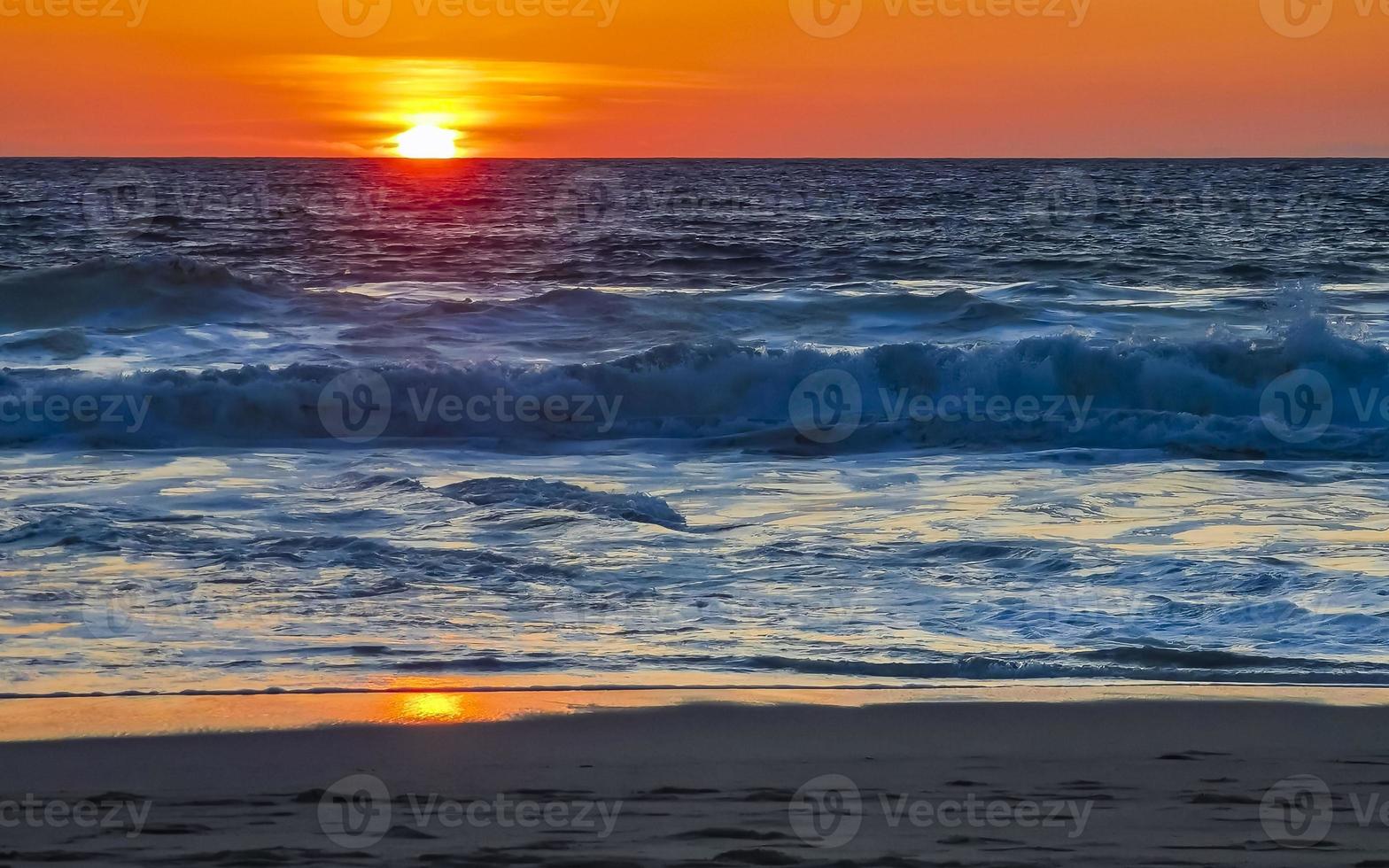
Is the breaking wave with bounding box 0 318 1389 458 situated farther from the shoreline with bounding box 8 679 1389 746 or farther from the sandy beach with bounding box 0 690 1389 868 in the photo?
the sandy beach with bounding box 0 690 1389 868

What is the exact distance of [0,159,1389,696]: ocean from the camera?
5.23 m

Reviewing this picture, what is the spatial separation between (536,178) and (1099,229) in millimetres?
38165

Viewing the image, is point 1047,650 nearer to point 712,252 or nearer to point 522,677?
point 522,677

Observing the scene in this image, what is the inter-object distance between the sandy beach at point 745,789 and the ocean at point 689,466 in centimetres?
59

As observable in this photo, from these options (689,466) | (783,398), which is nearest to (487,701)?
(689,466)

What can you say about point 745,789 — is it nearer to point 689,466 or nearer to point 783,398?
point 689,466

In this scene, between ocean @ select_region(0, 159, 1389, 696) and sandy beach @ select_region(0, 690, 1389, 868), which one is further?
ocean @ select_region(0, 159, 1389, 696)

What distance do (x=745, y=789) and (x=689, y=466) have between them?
663 cm

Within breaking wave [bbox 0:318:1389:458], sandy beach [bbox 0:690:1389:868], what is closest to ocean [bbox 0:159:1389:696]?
breaking wave [bbox 0:318:1389:458]

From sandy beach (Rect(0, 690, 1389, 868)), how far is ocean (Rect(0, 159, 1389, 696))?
1.95 ft

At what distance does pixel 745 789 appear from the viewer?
364 centimetres

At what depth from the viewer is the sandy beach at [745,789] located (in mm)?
3188

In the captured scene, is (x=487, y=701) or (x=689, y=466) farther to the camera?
(x=689, y=466)

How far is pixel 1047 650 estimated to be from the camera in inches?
201
